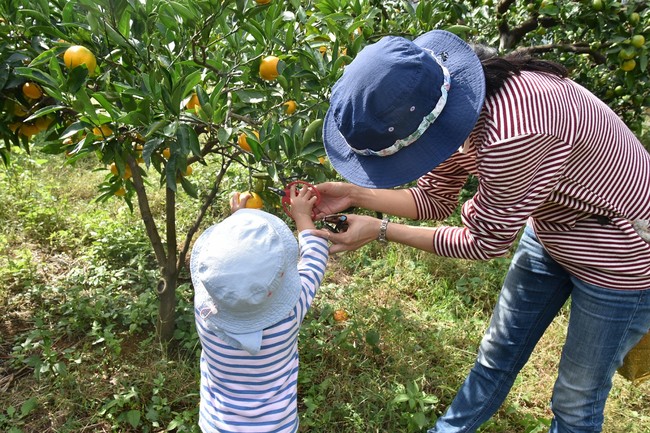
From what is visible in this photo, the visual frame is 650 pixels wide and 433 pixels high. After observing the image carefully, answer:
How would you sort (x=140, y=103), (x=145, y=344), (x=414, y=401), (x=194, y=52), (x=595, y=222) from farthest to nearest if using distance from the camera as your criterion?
1. (x=145, y=344)
2. (x=414, y=401)
3. (x=194, y=52)
4. (x=595, y=222)
5. (x=140, y=103)

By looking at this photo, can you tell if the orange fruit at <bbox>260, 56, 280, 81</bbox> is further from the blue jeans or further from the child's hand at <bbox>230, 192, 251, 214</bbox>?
the blue jeans

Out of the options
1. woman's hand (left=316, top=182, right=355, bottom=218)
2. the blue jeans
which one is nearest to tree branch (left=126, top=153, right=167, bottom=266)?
woman's hand (left=316, top=182, right=355, bottom=218)

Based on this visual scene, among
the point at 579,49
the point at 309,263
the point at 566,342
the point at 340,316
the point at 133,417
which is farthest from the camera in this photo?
the point at 579,49

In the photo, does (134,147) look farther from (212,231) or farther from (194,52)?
(212,231)

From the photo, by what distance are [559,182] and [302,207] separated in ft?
2.18

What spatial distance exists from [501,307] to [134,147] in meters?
1.32

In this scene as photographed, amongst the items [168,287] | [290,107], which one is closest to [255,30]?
[290,107]

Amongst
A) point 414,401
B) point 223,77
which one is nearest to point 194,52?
point 223,77

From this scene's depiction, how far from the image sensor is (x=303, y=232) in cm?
149

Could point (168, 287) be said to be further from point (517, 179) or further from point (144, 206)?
point (517, 179)

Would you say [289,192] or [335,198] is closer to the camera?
[289,192]

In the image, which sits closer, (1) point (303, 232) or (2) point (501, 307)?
(1) point (303, 232)

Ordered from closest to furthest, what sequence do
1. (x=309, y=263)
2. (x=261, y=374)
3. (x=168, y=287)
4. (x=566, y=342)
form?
(x=261, y=374)
(x=309, y=263)
(x=566, y=342)
(x=168, y=287)

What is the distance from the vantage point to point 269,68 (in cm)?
157
